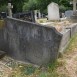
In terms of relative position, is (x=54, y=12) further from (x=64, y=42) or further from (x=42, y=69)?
(x=42, y=69)

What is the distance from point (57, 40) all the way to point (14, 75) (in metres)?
1.36

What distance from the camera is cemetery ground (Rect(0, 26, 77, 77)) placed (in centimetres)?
487

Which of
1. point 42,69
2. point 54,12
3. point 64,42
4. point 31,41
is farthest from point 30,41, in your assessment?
point 54,12

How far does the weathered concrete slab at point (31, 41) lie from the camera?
5.22m

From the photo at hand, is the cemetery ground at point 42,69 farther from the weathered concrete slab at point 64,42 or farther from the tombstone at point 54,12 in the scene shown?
the tombstone at point 54,12

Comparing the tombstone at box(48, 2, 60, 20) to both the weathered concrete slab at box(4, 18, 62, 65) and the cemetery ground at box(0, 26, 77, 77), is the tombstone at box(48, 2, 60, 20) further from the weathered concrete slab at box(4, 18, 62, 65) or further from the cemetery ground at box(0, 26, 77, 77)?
the cemetery ground at box(0, 26, 77, 77)

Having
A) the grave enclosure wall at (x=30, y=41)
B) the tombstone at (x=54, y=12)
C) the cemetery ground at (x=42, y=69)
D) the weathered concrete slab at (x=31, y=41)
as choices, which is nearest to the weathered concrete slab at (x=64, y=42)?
the grave enclosure wall at (x=30, y=41)

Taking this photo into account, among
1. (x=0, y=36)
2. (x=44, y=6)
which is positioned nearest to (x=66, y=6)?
(x=44, y=6)

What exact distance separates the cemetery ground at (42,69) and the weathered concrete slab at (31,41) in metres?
0.22

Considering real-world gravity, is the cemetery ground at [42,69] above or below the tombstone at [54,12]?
below

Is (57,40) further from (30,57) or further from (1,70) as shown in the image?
(1,70)

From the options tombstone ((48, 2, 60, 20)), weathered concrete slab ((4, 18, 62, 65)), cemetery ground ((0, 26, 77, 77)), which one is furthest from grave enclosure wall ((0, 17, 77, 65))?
tombstone ((48, 2, 60, 20))

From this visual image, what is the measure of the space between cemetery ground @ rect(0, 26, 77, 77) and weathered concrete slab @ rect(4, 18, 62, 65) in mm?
219

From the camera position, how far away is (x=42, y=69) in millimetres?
5195
